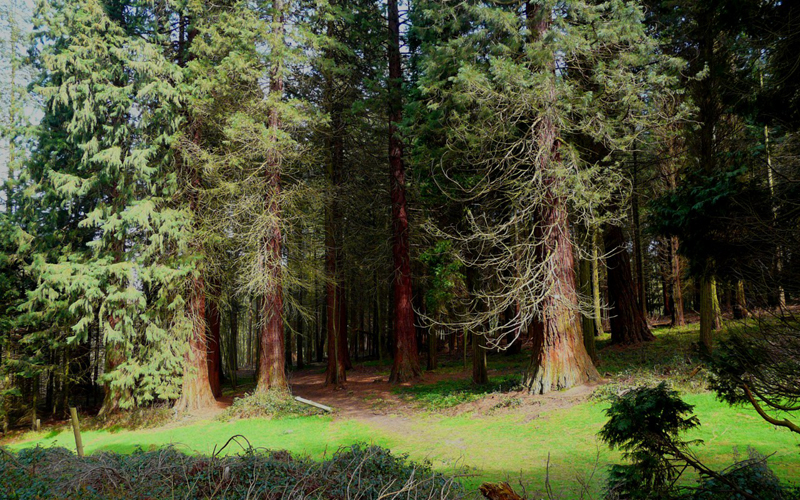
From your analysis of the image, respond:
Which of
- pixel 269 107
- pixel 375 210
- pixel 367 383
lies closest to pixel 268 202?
pixel 269 107

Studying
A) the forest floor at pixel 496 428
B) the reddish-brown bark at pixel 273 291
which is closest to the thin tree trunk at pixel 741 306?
the forest floor at pixel 496 428

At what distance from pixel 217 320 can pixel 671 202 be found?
14733 mm

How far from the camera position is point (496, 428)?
935cm

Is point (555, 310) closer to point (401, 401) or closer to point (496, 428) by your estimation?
point (496, 428)

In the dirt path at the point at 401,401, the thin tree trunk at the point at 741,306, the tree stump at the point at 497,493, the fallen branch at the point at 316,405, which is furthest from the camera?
the fallen branch at the point at 316,405

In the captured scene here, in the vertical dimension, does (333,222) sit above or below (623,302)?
above

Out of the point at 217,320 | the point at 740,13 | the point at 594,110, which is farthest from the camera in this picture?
the point at 217,320

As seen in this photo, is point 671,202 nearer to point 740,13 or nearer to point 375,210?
point 740,13

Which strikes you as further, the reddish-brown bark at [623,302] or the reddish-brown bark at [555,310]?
the reddish-brown bark at [623,302]

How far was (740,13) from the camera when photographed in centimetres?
543

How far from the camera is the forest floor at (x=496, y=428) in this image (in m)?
6.67

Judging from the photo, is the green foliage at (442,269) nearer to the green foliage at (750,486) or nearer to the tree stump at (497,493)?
the tree stump at (497,493)

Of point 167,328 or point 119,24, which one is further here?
point 119,24

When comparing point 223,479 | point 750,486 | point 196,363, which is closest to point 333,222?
point 196,363
